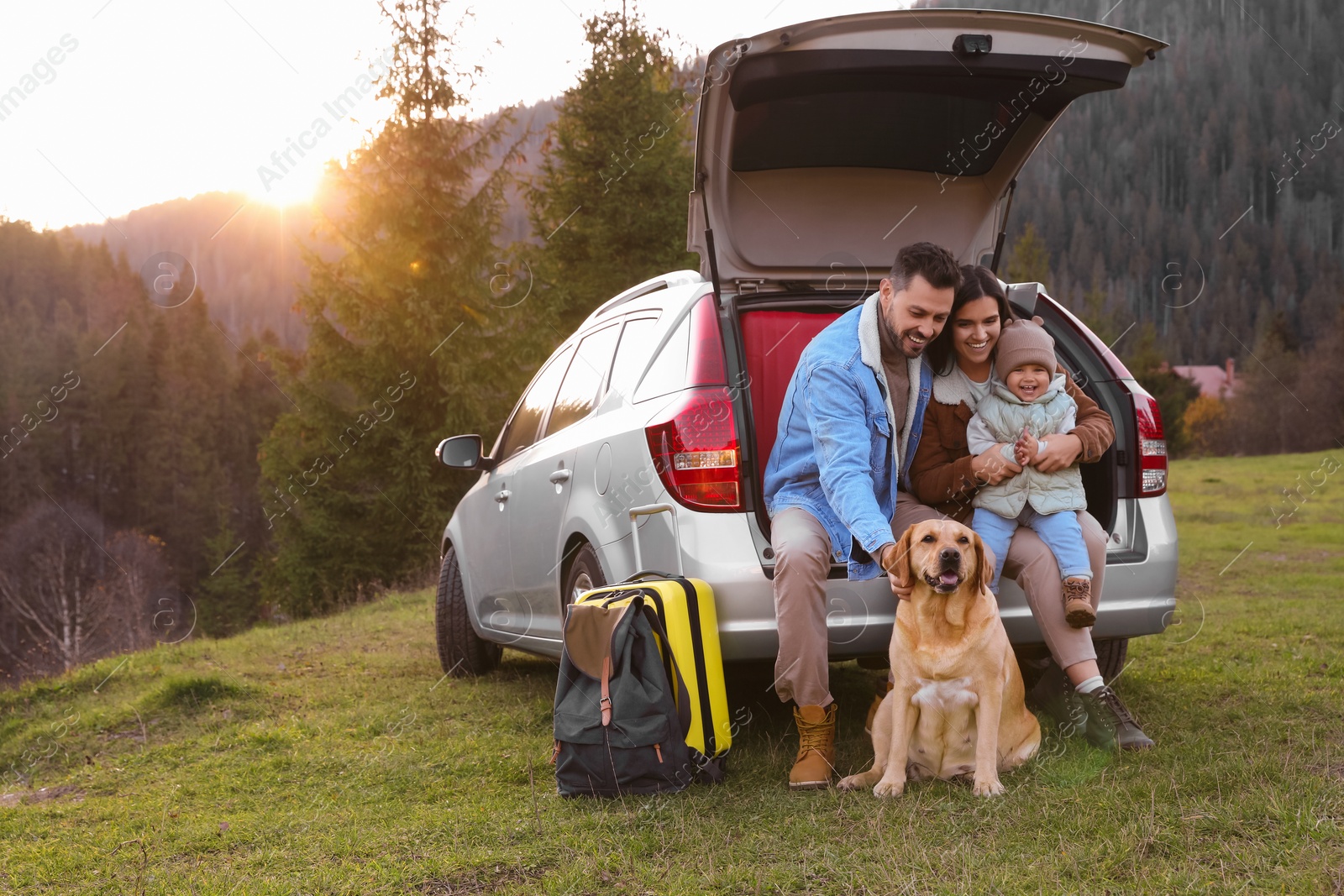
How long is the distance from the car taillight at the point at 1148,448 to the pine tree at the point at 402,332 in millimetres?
16779

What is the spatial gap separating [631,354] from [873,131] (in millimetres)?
1309

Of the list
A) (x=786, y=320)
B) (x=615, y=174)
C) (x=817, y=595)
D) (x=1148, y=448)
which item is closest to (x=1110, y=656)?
(x=1148, y=448)

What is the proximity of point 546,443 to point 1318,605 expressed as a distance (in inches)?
266

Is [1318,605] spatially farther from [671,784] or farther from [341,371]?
[341,371]

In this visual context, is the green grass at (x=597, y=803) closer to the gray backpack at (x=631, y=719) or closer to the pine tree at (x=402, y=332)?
the gray backpack at (x=631, y=719)

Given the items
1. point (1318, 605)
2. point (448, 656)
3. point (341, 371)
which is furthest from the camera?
point (341, 371)

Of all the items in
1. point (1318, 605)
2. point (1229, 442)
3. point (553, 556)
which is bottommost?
point (1229, 442)

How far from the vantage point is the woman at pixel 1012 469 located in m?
3.51

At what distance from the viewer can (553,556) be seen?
4.42 meters

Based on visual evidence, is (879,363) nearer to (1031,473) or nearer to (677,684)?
(1031,473)

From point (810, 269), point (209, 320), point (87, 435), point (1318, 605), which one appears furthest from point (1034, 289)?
point (209, 320)

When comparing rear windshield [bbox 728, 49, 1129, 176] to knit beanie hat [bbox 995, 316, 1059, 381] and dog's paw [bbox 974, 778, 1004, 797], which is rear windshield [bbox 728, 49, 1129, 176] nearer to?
knit beanie hat [bbox 995, 316, 1059, 381]

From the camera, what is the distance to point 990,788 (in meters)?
3.18

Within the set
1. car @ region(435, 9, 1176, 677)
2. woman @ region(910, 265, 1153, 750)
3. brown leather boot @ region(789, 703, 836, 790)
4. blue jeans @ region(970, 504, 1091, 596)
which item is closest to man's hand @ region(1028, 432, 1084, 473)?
woman @ region(910, 265, 1153, 750)
